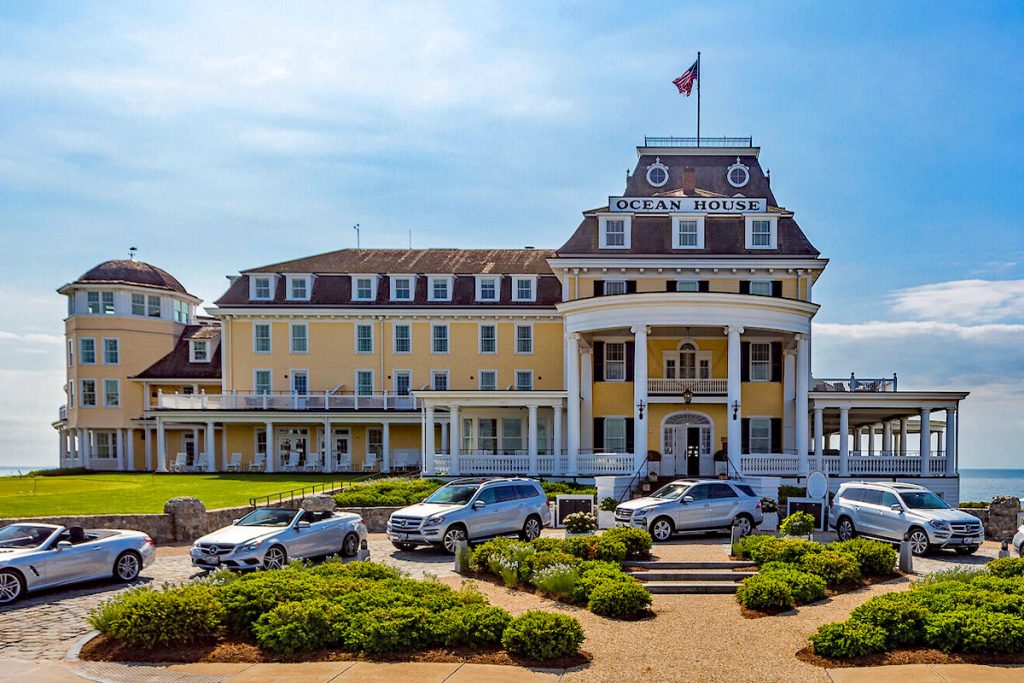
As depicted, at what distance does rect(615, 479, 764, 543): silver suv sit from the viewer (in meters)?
19.2

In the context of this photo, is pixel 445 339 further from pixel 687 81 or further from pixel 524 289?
pixel 687 81

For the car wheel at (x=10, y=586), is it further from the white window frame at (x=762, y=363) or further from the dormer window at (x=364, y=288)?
the dormer window at (x=364, y=288)

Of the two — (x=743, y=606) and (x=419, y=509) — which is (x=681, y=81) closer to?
(x=419, y=509)

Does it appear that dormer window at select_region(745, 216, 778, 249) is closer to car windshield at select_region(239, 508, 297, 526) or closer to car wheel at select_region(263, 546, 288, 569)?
car windshield at select_region(239, 508, 297, 526)

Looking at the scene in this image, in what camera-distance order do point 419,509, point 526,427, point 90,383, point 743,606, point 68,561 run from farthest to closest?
1. point 90,383
2. point 526,427
3. point 419,509
4. point 68,561
5. point 743,606

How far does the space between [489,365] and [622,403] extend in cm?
965

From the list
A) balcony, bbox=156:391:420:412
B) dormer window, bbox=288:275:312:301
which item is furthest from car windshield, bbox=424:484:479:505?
dormer window, bbox=288:275:312:301

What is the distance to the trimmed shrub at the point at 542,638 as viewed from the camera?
9.91m

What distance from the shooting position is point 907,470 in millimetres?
30953

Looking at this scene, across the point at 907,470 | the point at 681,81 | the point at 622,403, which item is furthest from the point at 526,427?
the point at 681,81

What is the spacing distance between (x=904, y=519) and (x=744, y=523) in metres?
3.76

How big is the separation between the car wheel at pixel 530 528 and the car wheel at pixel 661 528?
2993 millimetres

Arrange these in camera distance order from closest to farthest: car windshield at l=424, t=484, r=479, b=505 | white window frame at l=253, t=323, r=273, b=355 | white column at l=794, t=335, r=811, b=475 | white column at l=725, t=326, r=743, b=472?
car windshield at l=424, t=484, r=479, b=505 → white column at l=725, t=326, r=743, b=472 → white column at l=794, t=335, r=811, b=475 → white window frame at l=253, t=323, r=273, b=355

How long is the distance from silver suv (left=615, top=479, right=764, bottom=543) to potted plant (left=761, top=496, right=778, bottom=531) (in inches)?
15.0
